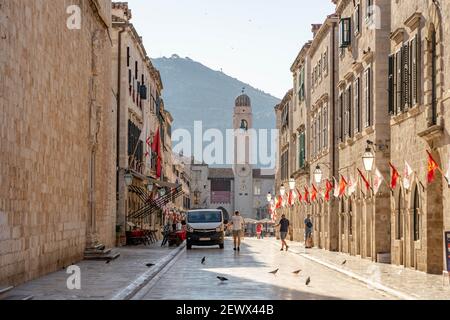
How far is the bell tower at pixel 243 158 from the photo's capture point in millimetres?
149500

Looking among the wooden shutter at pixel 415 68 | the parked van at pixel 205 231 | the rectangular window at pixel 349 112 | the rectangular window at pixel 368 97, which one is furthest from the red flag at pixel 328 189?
the wooden shutter at pixel 415 68

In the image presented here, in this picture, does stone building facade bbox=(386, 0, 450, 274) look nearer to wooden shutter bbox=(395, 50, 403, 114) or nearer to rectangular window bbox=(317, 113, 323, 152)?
wooden shutter bbox=(395, 50, 403, 114)

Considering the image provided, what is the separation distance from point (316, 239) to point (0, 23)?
34.9 metres

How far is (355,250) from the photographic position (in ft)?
121

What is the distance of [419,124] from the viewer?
2577cm

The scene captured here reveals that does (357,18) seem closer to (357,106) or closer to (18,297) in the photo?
(357,106)

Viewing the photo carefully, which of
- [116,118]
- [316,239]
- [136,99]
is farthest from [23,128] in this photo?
[136,99]

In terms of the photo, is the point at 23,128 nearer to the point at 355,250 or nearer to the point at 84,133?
the point at 84,133

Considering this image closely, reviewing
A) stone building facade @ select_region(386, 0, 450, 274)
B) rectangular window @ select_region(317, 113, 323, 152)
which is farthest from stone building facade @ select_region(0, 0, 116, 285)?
rectangular window @ select_region(317, 113, 323, 152)

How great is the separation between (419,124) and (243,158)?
12413 cm

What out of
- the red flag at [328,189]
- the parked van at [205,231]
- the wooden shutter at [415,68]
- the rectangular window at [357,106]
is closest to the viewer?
the wooden shutter at [415,68]

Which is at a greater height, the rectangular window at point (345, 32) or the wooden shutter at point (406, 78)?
the rectangular window at point (345, 32)

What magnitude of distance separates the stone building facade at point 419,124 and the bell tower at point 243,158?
120 m

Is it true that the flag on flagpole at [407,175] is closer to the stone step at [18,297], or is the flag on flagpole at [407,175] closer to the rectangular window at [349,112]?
the stone step at [18,297]
